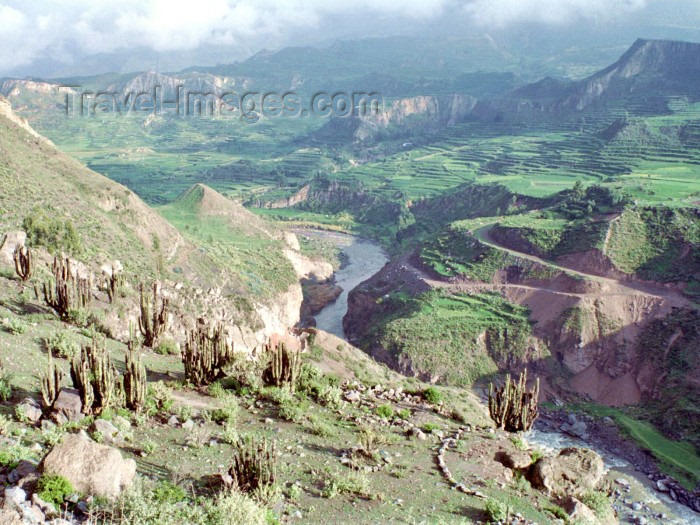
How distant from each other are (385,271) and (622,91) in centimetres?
10576

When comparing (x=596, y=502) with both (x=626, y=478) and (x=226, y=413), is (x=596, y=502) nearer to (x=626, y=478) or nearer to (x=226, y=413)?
(x=226, y=413)

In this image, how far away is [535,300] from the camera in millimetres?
53750

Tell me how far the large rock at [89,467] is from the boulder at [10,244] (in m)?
20.7

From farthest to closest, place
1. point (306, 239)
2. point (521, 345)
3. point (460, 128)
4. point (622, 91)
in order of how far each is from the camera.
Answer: point (460, 128), point (622, 91), point (306, 239), point (521, 345)

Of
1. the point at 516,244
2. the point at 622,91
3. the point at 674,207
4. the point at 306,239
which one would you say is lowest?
the point at 306,239

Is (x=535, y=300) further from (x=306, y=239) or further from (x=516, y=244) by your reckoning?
(x=306, y=239)

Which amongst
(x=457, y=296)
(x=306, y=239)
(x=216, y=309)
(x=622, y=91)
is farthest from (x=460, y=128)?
(x=216, y=309)

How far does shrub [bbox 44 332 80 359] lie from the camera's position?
21.7m

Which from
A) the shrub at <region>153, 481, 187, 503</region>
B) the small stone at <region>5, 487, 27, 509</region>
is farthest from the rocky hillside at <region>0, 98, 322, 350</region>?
the small stone at <region>5, 487, 27, 509</region>

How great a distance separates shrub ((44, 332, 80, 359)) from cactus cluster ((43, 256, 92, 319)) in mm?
3499

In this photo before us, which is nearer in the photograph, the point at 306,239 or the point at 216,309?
the point at 216,309

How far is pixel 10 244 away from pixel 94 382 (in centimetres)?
1880

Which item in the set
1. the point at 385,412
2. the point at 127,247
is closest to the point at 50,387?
the point at 385,412

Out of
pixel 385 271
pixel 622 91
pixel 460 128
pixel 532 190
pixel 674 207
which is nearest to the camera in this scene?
pixel 674 207
